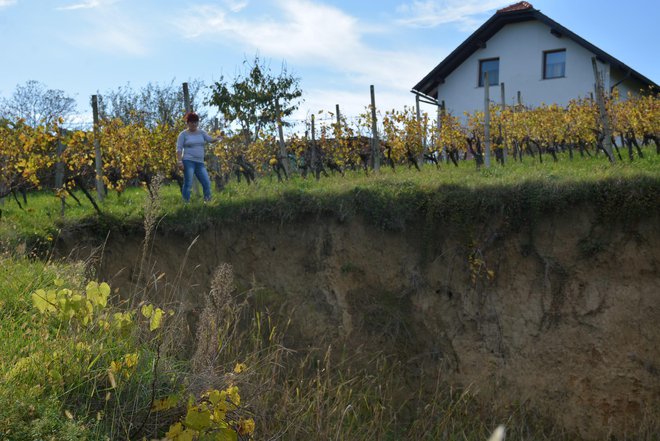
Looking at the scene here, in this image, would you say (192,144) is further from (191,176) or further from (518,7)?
(518,7)

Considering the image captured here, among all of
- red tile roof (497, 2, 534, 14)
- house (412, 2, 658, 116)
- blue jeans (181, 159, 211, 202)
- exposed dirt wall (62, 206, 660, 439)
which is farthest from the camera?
red tile roof (497, 2, 534, 14)

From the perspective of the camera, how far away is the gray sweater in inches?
407

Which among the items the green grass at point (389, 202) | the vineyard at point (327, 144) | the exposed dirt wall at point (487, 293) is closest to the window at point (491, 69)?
the vineyard at point (327, 144)

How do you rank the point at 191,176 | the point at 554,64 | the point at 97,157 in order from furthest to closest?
the point at 554,64 → the point at 97,157 → the point at 191,176

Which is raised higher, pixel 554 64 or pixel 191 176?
pixel 554 64

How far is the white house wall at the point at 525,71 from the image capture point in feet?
75.5

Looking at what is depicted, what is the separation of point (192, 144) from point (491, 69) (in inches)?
678

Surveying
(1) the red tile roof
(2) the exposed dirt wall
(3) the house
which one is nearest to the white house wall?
(3) the house

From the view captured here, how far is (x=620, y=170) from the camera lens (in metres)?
9.71

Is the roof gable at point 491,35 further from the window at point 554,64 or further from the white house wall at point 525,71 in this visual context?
the window at point 554,64

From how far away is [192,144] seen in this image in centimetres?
1036

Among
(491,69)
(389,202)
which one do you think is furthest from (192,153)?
(491,69)

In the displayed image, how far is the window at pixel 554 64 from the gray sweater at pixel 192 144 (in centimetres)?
1658

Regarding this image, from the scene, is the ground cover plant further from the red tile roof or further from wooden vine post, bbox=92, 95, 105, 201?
the red tile roof
